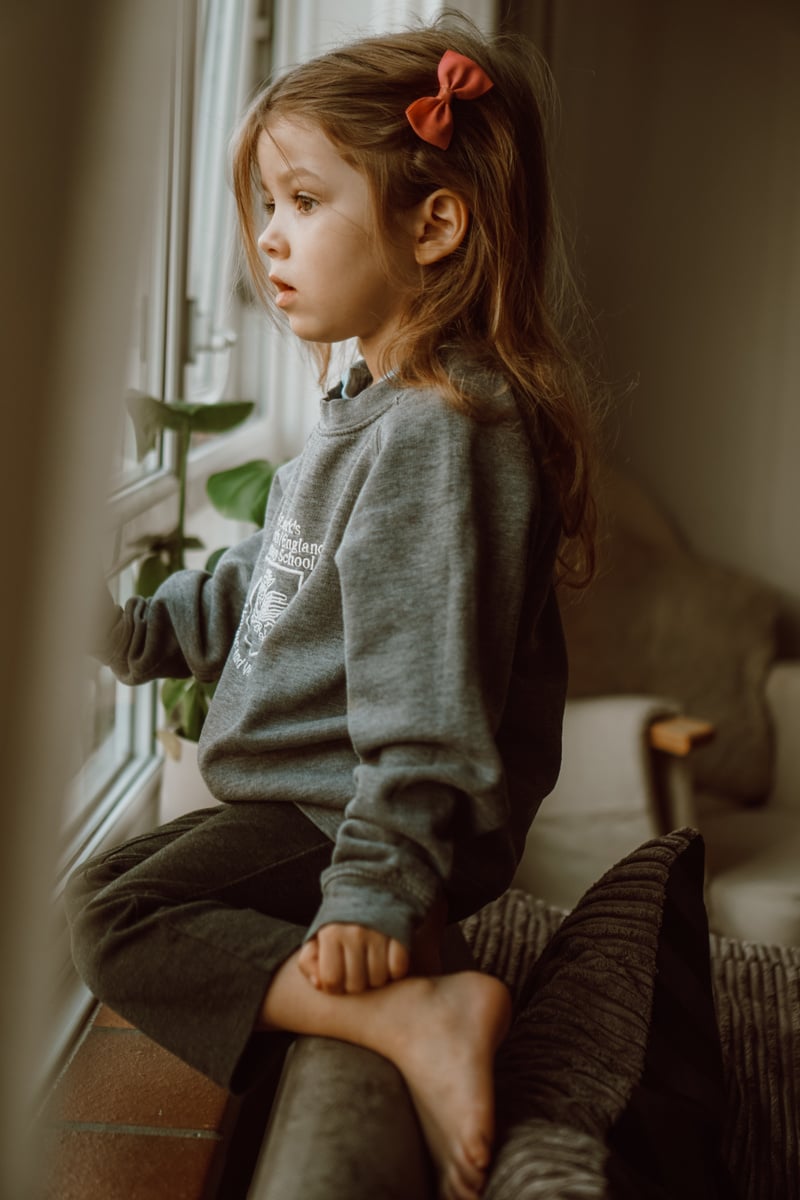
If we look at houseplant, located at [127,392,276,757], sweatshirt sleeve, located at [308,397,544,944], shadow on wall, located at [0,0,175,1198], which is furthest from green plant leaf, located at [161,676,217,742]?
shadow on wall, located at [0,0,175,1198]

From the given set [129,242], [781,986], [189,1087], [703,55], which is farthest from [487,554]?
[703,55]

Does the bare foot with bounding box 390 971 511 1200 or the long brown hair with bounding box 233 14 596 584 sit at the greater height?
the long brown hair with bounding box 233 14 596 584

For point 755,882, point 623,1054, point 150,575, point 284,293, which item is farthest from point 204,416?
point 755,882

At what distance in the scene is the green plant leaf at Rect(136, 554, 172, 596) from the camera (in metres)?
1.60

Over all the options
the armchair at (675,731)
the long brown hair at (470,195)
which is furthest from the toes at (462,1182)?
the armchair at (675,731)

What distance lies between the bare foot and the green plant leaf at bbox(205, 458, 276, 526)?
880 millimetres

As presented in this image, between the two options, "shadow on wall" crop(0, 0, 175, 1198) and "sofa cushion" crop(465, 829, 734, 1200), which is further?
"sofa cushion" crop(465, 829, 734, 1200)

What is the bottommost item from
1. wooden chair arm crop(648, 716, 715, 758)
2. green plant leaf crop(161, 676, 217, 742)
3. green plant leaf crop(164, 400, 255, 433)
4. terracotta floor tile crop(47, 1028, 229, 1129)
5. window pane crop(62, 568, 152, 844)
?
terracotta floor tile crop(47, 1028, 229, 1129)

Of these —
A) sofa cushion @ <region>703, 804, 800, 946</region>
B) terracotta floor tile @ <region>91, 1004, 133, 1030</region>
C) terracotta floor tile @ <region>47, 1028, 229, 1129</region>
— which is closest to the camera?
terracotta floor tile @ <region>47, 1028, 229, 1129</region>

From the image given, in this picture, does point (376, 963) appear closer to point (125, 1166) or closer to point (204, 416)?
point (125, 1166)

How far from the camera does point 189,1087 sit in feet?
4.25

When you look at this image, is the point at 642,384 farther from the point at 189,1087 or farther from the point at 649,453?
the point at 189,1087

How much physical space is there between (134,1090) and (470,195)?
0.98 metres

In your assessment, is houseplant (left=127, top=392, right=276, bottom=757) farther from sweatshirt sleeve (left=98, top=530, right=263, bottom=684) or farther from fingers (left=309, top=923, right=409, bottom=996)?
fingers (left=309, top=923, right=409, bottom=996)
